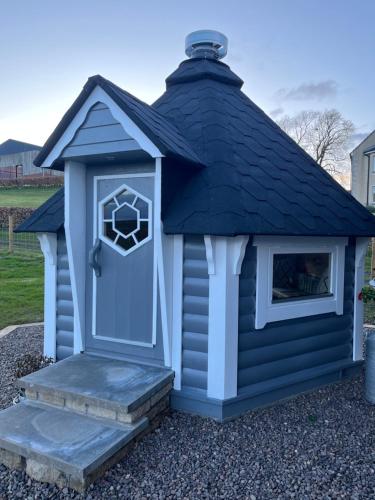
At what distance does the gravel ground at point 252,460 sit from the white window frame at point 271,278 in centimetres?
94

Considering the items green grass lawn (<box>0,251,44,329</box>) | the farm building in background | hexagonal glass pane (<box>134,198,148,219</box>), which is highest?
the farm building in background

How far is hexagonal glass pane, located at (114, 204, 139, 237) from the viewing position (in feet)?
12.2

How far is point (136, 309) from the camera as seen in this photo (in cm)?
372

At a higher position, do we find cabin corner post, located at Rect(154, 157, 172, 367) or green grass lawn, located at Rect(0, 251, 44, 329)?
cabin corner post, located at Rect(154, 157, 172, 367)

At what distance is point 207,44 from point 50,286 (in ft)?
13.2

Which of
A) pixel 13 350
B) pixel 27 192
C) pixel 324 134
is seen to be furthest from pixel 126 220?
pixel 324 134

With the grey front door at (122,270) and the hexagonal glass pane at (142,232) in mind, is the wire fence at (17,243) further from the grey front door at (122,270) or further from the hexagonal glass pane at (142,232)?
the hexagonal glass pane at (142,232)

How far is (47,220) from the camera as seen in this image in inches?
165

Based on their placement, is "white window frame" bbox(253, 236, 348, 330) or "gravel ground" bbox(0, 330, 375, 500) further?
"white window frame" bbox(253, 236, 348, 330)

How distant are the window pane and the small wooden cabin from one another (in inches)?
0.6

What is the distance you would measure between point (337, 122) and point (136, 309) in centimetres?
2934

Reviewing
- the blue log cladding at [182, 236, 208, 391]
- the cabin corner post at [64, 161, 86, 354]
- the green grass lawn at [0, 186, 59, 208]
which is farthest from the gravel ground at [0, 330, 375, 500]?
the green grass lawn at [0, 186, 59, 208]

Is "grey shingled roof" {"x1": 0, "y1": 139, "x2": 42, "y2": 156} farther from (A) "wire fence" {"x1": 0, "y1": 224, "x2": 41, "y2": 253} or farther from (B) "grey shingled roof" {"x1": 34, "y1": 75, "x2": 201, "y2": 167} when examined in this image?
(B) "grey shingled roof" {"x1": 34, "y1": 75, "x2": 201, "y2": 167}

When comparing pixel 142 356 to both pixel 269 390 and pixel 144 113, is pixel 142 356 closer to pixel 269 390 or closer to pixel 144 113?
pixel 269 390
